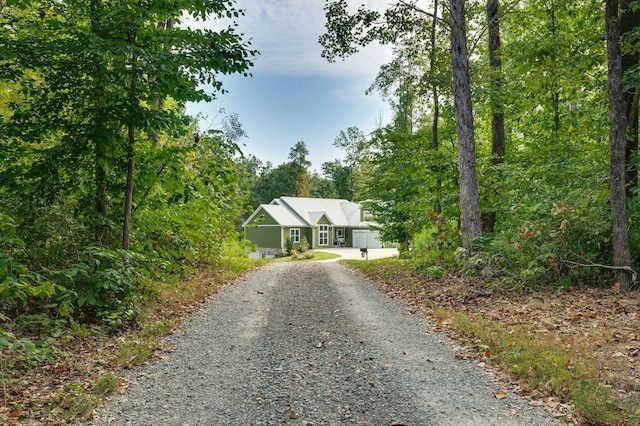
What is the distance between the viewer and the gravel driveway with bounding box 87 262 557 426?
3.15 meters

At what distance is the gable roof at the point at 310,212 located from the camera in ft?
111

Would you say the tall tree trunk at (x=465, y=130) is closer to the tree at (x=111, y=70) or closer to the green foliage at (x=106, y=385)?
the tree at (x=111, y=70)

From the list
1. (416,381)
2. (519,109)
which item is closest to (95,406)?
(416,381)

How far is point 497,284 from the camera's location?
7.42 meters

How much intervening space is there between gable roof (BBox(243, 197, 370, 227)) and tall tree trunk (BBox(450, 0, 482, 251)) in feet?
78.2

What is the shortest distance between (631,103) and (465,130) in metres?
2.93

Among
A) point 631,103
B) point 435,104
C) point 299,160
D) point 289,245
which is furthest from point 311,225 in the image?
point 631,103

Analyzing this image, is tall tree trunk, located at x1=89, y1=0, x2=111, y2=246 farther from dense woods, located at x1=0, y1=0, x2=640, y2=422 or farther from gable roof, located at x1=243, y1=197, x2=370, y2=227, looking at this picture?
gable roof, located at x1=243, y1=197, x2=370, y2=227

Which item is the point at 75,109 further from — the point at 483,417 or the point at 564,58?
the point at 564,58

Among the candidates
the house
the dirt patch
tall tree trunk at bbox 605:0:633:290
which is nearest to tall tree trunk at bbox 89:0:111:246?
the dirt patch

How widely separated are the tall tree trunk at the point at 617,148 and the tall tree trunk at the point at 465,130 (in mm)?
2619

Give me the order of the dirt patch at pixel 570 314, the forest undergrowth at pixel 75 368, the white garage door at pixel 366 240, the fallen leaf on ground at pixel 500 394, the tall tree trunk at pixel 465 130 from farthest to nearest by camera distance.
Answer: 1. the white garage door at pixel 366 240
2. the tall tree trunk at pixel 465 130
3. the dirt patch at pixel 570 314
4. the fallen leaf on ground at pixel 500 394
5. the forest undergrowth at pixel 75 368

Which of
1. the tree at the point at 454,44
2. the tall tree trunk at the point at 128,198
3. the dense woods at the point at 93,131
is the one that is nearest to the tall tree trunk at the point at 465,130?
the tree at the point at 454,44

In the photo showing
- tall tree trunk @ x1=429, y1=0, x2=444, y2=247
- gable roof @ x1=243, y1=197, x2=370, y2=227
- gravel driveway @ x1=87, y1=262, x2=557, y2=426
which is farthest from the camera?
A: gable roof @ x1=243, y1=197, x2=370, y2=227
